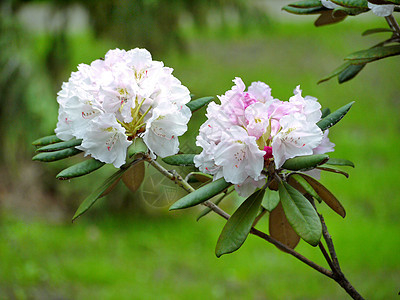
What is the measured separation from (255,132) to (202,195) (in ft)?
0.46


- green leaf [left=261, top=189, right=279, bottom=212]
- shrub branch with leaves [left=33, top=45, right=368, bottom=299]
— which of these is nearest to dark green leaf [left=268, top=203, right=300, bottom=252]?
green leaf [left=261, top=189, right=279, bottom=212]

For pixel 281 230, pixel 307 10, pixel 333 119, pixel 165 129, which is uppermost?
pixel 307 10

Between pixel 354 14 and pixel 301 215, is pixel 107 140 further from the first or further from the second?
pixel 354 14

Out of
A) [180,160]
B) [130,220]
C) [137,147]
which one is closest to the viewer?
[137,147]

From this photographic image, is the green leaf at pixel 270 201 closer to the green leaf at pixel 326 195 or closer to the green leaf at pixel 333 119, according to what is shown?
the green leaf at pixel 326 195

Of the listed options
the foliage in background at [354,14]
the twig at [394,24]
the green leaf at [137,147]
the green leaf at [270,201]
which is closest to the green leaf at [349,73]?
the foliage in background at [354,14]

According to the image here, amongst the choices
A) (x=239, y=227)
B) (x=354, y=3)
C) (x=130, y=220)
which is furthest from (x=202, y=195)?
(x=130, y=220)

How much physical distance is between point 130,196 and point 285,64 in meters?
2.97

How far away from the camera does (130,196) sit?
11.5 feet

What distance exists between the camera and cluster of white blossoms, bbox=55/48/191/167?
0.93 metres

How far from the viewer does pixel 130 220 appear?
3479 millimetres

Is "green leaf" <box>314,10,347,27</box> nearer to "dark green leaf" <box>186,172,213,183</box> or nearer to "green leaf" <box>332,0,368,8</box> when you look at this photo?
"green leaf" <box>332,0,368,8</box>

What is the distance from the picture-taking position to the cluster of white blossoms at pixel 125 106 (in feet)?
3.04

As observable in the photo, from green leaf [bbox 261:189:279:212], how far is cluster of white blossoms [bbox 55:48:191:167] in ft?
0.80
